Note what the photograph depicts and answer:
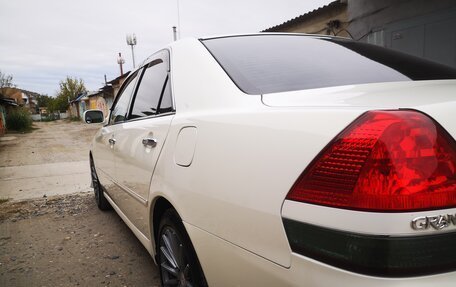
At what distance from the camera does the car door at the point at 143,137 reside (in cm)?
204

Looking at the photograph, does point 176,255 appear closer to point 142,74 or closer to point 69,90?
point 142,74

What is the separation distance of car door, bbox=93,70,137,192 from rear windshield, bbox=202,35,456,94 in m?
1.39

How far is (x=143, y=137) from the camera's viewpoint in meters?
2.23

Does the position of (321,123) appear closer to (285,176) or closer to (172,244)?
(285,176)

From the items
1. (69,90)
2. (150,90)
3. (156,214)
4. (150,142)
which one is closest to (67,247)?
(156,214)

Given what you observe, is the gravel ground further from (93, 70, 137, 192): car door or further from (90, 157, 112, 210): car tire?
(93, 70, 137, 192): car door

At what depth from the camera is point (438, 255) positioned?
92 cm

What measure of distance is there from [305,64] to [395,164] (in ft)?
3.08

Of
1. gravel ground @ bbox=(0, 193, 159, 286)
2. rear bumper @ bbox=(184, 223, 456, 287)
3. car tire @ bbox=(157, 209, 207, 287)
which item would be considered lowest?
gravel ground @ bbox=(0, 193, 159, 286)

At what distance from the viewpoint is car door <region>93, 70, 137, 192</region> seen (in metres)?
3.14

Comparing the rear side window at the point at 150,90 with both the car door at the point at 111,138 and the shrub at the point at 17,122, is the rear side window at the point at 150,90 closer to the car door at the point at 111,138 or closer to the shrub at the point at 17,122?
the car door at the point at 111,138

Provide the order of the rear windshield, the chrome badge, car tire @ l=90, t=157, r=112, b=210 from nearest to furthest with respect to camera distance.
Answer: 1. the chrome badge
2. the rear windshield
3. car tire @ l=90, t=157, r=112, b=210

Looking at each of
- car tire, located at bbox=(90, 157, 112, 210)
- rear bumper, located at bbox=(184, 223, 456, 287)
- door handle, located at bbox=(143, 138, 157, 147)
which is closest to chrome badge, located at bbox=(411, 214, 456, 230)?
rear bumper, located at bbox=(184, 223, 456, 287)

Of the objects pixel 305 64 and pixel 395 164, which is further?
pixel 305 64
